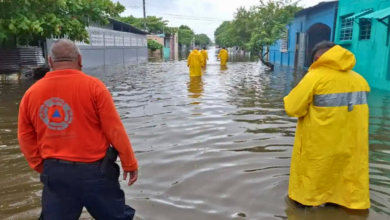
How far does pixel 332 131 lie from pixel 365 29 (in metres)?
11.5

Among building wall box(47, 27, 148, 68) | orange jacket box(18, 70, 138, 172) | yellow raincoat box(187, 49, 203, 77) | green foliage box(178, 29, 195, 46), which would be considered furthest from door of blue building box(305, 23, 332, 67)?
green foliage box(178, 29, 195, 46)

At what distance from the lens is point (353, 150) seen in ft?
10.3

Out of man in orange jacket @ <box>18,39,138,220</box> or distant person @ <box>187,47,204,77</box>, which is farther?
distant person @ <box>187,47,204,77</box>

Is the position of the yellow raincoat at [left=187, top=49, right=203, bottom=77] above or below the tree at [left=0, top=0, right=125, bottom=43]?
below

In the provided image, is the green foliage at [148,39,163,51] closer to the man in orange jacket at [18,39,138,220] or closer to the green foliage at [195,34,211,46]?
the man in orange jacket at [18,39,138,220]

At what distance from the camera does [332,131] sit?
10.1ft

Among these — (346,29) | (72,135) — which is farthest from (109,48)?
(72,135)

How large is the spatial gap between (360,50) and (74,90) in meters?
12.9

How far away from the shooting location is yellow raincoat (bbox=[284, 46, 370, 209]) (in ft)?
10.00

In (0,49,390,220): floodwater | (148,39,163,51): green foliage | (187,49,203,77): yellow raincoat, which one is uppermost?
(148,39,163,51): green foliage

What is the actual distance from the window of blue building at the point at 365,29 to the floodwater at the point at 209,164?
4.76 metres

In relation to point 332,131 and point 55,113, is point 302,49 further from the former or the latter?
point 55,113

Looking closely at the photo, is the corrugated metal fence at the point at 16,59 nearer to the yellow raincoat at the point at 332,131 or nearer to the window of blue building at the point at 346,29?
the window of blue building at the point at 346,29

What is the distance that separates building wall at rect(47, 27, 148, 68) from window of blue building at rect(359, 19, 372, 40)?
13929mm
